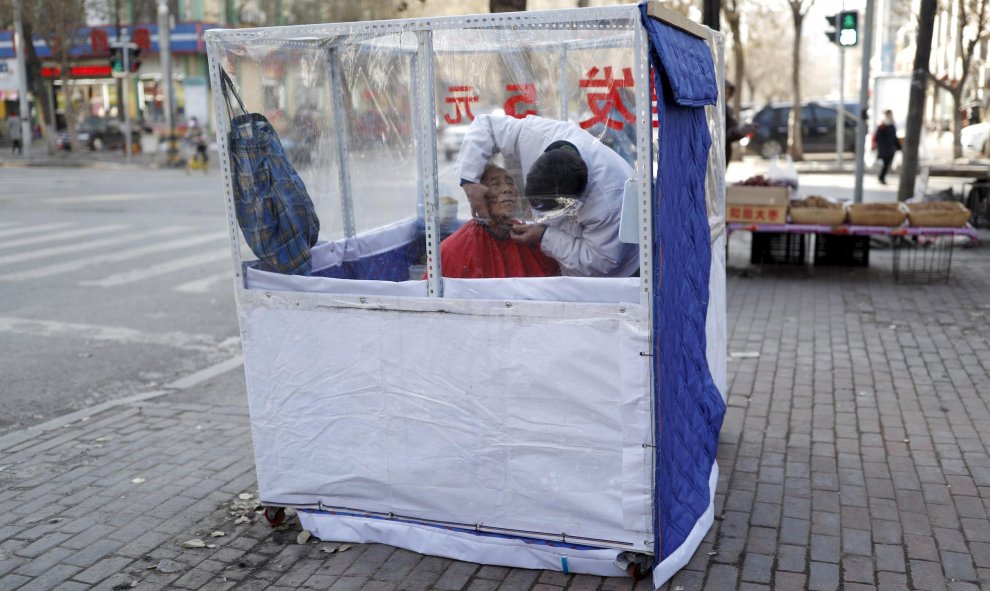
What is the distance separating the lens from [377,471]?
394 cm

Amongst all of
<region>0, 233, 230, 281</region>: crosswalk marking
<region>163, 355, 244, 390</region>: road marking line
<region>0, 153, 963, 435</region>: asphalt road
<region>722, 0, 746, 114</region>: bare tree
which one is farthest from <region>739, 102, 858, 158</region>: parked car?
<region>163, 355, 244, 390</region>: road marking line

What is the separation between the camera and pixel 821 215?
32.4 ft

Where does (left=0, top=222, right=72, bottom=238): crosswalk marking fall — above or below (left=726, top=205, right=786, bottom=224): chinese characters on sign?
Result: below

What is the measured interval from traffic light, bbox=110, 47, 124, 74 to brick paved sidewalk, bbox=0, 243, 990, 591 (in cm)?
2449

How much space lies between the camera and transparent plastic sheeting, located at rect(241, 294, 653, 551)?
3498mm

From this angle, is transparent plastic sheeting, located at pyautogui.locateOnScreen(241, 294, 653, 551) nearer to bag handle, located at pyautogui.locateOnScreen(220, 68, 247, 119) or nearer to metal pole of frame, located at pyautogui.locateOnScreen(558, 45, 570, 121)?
bag handle, located at pyautogui.locateOnScreen(220, 68, 247, 119)

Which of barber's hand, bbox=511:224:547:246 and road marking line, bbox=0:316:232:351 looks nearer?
barber's hand, bbox=511:224:547:246

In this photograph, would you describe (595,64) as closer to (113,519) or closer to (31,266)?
(113,519)

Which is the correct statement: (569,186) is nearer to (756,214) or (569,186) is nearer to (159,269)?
(756,214)

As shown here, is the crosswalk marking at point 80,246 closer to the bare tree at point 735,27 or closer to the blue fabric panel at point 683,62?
the blue fabric panel at point 683,62

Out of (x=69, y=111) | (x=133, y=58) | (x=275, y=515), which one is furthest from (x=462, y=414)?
(x=69, y=111)

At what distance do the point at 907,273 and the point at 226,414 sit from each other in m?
7.52

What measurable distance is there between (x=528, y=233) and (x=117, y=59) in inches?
1097

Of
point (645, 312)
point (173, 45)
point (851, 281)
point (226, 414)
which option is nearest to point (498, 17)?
point (645, 312)
